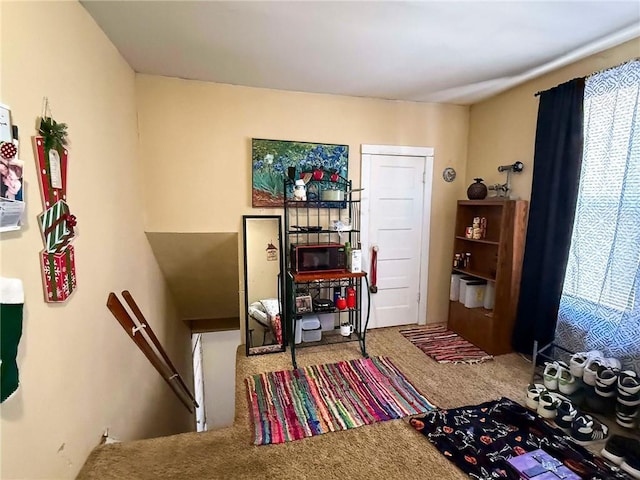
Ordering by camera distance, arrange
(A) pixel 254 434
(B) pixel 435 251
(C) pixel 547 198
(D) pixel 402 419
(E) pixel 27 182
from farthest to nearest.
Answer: (B) pixel 435 251
(C) pixel 547 198
(D) pixel 402 419
(A) pixel 254 434
(E) pixel 27 182

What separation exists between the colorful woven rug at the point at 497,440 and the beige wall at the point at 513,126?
5.99 feet

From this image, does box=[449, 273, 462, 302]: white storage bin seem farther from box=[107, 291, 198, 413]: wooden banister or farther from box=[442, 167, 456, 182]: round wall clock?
box=[107, 291, 198, 413]: wooden banister

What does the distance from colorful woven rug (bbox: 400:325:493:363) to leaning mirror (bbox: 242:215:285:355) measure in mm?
1380

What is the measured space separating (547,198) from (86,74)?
3274 millimetres

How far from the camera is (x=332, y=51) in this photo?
2219 mm

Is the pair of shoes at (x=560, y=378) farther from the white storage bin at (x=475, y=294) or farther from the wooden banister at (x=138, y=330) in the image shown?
the wooden banister at (x=138, y=330)

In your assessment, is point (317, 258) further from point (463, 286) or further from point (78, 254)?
point (78, 254)

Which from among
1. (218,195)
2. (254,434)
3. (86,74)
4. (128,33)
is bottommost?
(254,434)

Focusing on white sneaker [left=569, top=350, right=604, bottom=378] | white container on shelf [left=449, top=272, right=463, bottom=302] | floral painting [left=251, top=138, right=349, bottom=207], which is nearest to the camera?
white sneaker [left=569, top=350, right=604, bottom=378]

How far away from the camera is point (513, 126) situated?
117 inches

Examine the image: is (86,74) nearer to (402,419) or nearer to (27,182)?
(27,182)

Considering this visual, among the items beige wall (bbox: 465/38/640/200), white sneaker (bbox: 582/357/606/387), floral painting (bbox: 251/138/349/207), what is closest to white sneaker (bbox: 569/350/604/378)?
white sneaker (bbox: 582/357/606/387)

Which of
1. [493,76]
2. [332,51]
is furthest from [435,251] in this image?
[332,51]

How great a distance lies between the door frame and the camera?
3293mm
